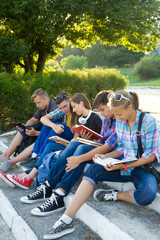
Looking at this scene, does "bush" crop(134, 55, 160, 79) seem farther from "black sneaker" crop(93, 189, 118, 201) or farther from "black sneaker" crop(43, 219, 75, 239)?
"black sneaker" crop(43, 219, 75, 239)

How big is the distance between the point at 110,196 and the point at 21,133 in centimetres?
239

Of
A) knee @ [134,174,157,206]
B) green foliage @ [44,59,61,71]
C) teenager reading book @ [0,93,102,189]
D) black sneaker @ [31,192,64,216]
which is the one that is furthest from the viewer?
Answer: green foliage @ [44,59,61,71]

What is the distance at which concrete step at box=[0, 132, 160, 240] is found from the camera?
2.50 m

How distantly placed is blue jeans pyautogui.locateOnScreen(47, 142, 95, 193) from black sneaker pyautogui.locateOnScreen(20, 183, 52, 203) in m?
0.09

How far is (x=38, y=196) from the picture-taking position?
10.9 feet

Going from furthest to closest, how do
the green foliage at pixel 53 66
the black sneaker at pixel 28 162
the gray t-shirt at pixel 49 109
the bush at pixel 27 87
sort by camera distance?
the green foliage at pixel 53 66
the bush at pixel 27 87
the gray t-shirt at pixel 49 109
the black sneaker at pixel 28 162

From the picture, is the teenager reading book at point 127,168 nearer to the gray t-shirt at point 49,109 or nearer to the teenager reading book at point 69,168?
the teenager reading book at point 69,168

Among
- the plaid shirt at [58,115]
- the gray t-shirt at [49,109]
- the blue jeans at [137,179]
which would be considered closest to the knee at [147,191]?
the blue jeans at [137,179]

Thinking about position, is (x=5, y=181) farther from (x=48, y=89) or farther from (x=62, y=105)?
(x=48, y=89)

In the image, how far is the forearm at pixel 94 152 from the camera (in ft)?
10.0

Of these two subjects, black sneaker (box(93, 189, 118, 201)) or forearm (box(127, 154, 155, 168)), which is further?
black sneaker (box(93, 189, 118, 201))

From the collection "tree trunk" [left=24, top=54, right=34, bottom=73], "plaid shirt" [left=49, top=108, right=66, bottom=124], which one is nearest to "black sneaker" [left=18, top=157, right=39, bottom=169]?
"plaid shirt" [left=49, top=108, right=66, bottom=124]

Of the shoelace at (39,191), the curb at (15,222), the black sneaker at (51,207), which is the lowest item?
the curb at (15,222)

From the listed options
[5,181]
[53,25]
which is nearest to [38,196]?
→ [5,181]
